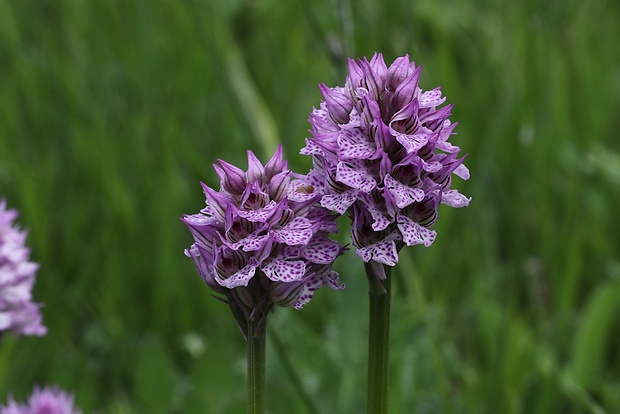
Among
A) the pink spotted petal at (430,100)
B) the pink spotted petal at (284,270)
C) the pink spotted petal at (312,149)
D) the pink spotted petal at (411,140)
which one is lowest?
the pink spotted petal at (284,270)

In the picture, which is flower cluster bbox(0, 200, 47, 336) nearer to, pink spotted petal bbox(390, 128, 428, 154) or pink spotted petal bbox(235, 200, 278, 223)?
pink spotted petal bbox(235, 200, 278, 223)

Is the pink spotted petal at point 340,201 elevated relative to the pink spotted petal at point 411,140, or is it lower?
lower

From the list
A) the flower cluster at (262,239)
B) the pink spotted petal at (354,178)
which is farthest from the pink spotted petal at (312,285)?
the pink spotted petal at (354,178)

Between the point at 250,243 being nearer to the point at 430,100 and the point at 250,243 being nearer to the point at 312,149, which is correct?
the point at 312,149

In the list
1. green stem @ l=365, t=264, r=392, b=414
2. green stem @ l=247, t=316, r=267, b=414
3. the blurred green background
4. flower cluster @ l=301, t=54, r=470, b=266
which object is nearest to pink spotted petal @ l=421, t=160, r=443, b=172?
flower cluster @ l=301, t=54, r=470, b=266

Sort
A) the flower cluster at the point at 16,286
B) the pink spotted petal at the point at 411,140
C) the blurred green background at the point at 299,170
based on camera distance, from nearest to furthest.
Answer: the pink spotted petal at the point at 411,140 < the flower cluster at the point at 16,286 < the blurred green background at the point at 299,170

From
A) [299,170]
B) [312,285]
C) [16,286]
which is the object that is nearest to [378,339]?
[312,285]

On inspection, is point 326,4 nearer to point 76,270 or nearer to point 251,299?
point 76,270

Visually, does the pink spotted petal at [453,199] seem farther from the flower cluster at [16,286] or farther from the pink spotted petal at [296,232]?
the flower cluster at [16,286]
